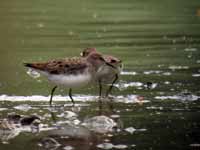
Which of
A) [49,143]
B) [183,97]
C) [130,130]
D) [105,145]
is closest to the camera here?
[105,145]

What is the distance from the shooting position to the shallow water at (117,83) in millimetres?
10438

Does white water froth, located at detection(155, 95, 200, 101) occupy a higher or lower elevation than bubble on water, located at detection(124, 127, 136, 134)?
higher

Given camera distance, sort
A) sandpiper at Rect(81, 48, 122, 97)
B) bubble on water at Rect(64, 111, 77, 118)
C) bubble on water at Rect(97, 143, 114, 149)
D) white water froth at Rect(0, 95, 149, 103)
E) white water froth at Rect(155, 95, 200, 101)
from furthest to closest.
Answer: sandpiper at Rect(81, 48, 122, 97) < white water froth at Rect(0, 95, 149, 103) < white water froth at Rect(155, 95, 200, 101) < bubble on water at Rect(64, 111, 77, 118) < bubble on water at Rect(97, 143, 114, 149)

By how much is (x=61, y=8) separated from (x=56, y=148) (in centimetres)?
1811

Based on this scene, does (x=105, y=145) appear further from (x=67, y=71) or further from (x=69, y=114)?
(x=67, y=71)

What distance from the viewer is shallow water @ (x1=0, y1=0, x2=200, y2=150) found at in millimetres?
10438

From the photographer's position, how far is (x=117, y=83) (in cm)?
1418

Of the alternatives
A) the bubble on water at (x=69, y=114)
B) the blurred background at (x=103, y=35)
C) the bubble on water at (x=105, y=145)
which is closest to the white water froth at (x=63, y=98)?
the blurred background at (x=103, y=35)

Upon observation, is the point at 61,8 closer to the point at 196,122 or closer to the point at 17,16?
the point at 17,16

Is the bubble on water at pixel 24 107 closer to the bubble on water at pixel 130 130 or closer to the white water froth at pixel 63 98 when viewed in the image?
the white water froth at pixel 63 98

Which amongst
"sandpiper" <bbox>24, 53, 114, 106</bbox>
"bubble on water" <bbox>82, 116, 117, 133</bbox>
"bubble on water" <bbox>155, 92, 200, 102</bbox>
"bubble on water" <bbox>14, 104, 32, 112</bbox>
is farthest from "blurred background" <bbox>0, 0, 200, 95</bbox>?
"bubble on water" <bbox>82, 116, 117, 133</bbox>

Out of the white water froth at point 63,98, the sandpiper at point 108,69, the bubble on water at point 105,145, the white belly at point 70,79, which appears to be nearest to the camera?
the bubble on water at point 105,145

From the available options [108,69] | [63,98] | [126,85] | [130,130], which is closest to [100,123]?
[130,130]

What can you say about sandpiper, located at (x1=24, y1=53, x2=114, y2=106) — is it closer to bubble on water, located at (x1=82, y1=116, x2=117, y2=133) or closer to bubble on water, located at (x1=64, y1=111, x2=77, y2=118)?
bubble on water, located at (x1=64, y1=111, x2=77, y2=118)
